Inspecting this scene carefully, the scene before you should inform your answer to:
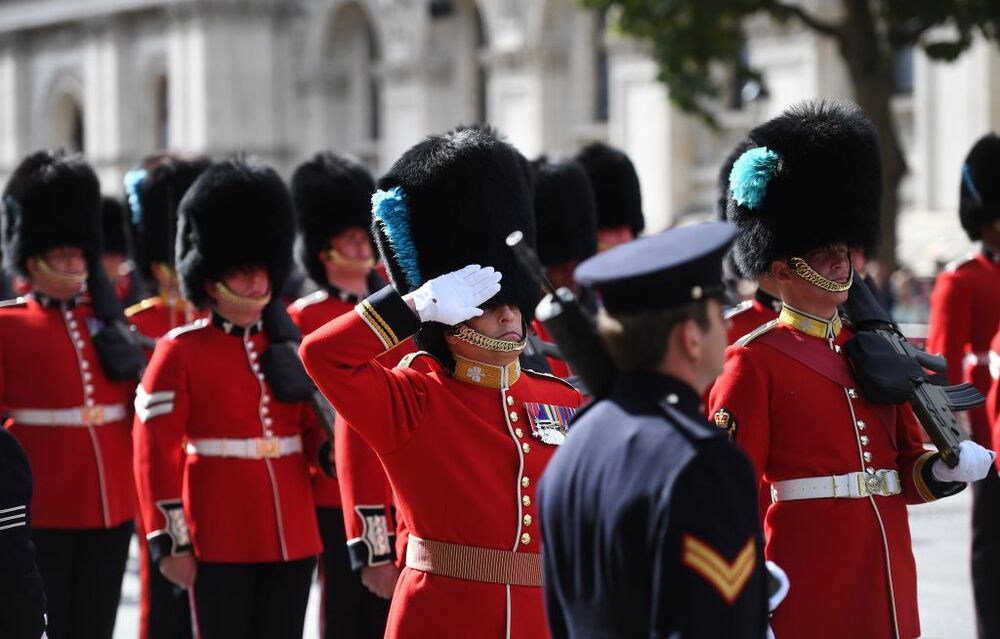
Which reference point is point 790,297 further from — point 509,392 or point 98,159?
point 98,159

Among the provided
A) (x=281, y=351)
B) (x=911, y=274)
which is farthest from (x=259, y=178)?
(x=911, y=274)

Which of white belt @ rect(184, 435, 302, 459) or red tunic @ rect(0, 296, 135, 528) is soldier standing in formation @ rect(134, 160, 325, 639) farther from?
red tunic @ rect(0, 296, 135, 528)

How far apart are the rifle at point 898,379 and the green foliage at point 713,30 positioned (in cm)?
837

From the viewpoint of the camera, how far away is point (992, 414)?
540 centimetres

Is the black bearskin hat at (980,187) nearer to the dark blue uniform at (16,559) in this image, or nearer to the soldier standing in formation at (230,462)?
the soldier standing in formation at (230,462)

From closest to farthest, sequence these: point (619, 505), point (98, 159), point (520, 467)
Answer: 1. point (619, 505)
2. point (520, 467)
3. point (98, 159)

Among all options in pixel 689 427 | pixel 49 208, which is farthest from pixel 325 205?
pixel 689 427

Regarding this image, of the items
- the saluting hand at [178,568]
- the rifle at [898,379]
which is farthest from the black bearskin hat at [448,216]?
the saluting hand at [178,568]

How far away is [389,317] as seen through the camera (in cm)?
353

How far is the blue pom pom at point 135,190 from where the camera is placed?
7387 mm

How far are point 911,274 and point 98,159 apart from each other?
19.3 meters

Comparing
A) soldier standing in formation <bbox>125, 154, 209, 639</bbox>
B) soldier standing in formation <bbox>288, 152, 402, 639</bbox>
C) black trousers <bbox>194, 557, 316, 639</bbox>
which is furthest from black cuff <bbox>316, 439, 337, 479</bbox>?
soldier standing in formation <bbox>125, 154, 209, 639</bbox>

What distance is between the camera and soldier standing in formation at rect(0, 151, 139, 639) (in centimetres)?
573

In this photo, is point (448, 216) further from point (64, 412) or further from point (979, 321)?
point (979, 321)
